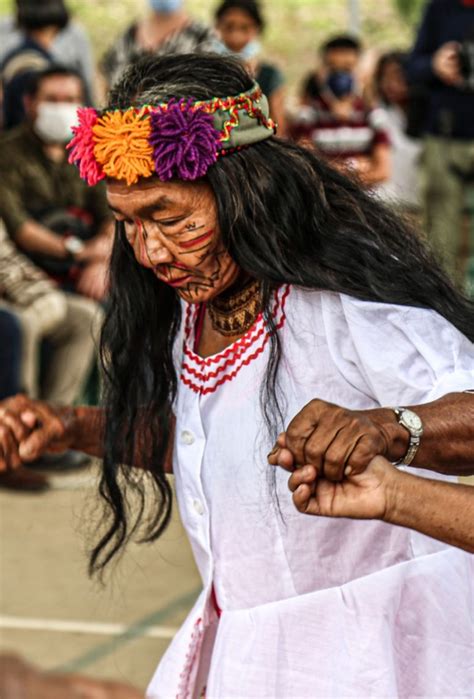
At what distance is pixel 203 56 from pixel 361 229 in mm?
401

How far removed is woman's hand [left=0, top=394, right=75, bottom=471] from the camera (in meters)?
2.19

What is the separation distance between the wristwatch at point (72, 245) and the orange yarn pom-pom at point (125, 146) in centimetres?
380

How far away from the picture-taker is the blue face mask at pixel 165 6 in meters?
6.64

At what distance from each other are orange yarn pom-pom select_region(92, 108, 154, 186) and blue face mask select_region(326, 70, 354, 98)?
20.4ft

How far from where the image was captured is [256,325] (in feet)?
6.80

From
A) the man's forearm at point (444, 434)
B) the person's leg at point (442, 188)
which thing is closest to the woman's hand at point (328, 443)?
the man's forearm at point (444, 434)

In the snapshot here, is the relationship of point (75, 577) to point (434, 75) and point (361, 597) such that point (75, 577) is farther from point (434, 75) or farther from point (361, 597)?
point (434, 75)

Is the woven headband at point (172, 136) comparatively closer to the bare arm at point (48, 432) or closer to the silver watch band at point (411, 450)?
the bare arm at point (48, 432)

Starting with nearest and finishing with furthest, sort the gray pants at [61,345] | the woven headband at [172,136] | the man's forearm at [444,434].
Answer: the man's forearm at [444,434]
the woven headband at [172,136]
the gray pants at [61,345]

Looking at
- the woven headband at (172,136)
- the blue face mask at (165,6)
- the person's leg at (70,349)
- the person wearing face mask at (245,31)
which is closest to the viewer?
the woven headband at (172,136)

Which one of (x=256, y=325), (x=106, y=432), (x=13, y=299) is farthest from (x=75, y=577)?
(x=256, y=325)

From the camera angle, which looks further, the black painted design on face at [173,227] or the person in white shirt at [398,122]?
the person in white shirt at [398,122]

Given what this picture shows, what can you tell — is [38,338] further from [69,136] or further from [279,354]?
[279,354]

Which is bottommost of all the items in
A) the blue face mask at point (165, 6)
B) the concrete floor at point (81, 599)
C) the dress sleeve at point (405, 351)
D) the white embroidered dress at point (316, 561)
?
the concrete floor at point (81, 599)
